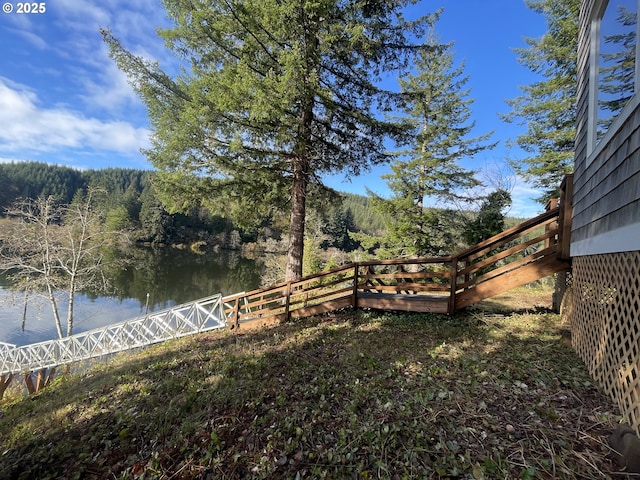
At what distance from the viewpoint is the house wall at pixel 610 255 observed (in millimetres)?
2234

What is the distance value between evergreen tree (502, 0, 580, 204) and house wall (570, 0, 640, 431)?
9.34m

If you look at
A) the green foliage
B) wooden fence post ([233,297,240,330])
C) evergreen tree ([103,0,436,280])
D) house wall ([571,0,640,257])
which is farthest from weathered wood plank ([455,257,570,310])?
the green foliage

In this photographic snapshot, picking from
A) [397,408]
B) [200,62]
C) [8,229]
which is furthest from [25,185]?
[397,408]

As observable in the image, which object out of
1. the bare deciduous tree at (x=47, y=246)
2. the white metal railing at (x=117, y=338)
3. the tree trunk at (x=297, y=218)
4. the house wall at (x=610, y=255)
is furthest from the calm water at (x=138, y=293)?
the house wall at (x=610, y=255)

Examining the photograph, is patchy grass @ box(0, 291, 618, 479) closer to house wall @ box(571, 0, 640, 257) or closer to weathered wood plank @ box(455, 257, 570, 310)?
weathered wood plank @ box(455, 257, 570, 310)

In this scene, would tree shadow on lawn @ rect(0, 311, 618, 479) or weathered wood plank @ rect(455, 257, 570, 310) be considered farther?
weathered wood plank @ rect(455, 257, 570, 310)

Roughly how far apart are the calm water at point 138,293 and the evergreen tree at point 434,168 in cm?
1362

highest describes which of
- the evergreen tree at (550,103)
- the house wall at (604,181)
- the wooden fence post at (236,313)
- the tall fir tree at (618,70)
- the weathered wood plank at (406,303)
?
the evergreen tree at (550,103)

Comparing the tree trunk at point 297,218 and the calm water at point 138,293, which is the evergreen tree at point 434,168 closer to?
the tree trunk at point 297,218

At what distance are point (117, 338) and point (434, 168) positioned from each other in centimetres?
1465

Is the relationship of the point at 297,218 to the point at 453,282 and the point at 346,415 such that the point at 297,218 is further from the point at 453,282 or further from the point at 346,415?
the point at 346,415

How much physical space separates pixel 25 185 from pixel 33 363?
187 ft

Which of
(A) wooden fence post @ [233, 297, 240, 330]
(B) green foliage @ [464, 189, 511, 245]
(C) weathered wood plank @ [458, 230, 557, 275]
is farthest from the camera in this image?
(B) green foliage @ [464, 189, 511, 245]

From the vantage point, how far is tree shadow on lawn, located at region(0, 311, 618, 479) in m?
2.17
